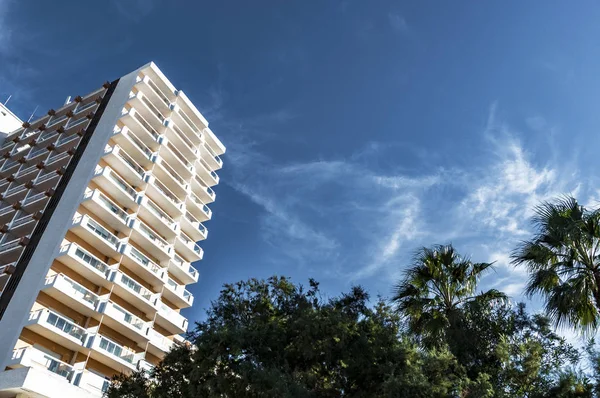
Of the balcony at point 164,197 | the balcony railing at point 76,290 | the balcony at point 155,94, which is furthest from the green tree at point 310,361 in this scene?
the balcony at point 155,94

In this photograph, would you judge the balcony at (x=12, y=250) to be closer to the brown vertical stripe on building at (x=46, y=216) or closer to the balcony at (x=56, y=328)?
the brown vertical stripe on building at (x=46, y=216)

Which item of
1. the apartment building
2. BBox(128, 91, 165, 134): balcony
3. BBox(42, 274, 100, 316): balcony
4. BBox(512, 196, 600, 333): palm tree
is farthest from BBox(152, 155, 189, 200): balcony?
BBox(512, 196, 600, 333): palm tree

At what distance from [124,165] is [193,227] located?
9.32 metres

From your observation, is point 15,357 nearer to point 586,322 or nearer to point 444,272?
point 444,272

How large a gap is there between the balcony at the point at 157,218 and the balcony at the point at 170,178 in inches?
113

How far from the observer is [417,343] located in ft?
54.2

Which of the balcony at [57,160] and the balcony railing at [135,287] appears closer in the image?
the balcony railing at [135,287]

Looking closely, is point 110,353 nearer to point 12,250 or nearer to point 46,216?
point 12,250

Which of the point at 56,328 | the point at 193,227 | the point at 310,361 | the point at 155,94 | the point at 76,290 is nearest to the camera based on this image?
the point at 310,361

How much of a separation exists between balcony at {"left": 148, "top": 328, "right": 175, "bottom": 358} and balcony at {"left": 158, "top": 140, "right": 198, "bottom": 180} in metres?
16.2

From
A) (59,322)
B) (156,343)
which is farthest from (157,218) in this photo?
(59,322)

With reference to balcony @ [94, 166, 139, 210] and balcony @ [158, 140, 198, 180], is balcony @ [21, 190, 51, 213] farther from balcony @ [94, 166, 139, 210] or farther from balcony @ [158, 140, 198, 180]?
balcony @ [158, 140, 198, 180]

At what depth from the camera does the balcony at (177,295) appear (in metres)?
39.1

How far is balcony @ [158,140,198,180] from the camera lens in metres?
43.7
